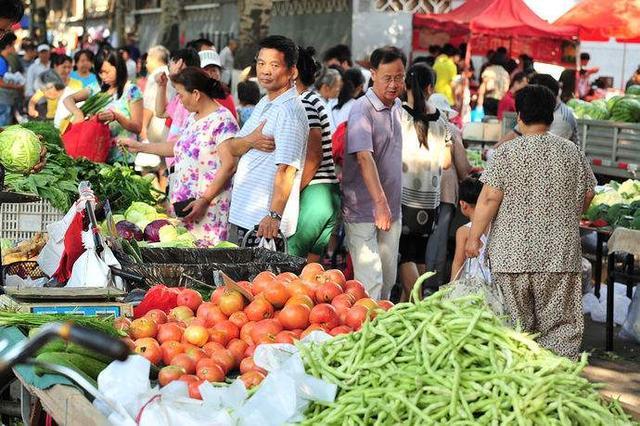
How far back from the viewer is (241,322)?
5535 millimetres

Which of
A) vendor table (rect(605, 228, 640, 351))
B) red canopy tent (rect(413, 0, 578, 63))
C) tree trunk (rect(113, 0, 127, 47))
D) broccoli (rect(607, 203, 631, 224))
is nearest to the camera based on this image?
vendor table (rect(605, 228, 640, 351))

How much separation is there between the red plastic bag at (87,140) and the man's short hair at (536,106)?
16.8ft

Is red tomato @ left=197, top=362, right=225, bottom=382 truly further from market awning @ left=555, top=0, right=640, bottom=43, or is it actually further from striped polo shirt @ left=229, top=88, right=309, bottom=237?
market awning @ left=555, top=0, right=640, bottom=43

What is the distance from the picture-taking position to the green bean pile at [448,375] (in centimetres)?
390

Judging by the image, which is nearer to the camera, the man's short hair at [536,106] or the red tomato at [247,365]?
the red tomato at [247,365]

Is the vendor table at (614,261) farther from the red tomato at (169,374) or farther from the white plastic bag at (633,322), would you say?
the red tomato at (169,374)

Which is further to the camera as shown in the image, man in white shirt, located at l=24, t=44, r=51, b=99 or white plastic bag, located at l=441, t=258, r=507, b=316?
man in white shirt, located at l=24, t=44, r=51, b=99

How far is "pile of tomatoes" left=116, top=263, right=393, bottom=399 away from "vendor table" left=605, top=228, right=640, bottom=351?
4.13m

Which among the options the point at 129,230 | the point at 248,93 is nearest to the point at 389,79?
the point at 129,230

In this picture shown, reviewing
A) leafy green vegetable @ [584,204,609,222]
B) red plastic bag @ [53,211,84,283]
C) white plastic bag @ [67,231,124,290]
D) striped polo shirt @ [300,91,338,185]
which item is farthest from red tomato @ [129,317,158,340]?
leafy green vegetable @ [584,204,609,222]

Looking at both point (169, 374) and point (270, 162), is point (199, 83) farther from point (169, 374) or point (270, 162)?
point (169, 374)

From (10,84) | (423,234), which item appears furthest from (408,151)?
(10,84)

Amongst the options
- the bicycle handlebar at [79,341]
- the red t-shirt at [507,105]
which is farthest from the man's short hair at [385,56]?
the red t-shirt at [507,105]

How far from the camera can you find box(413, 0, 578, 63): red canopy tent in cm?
2406
